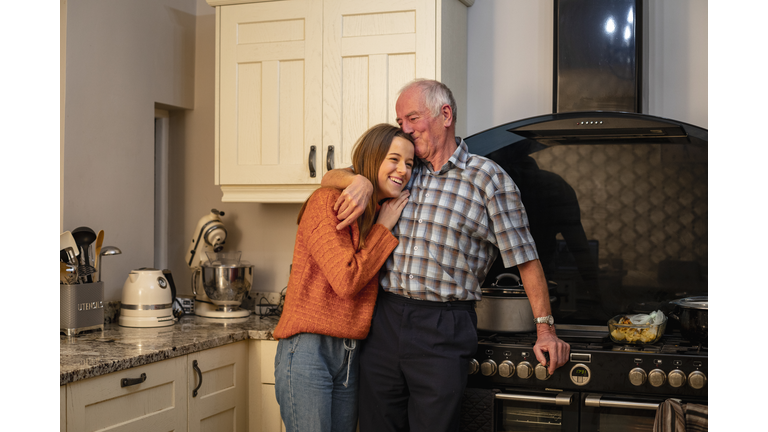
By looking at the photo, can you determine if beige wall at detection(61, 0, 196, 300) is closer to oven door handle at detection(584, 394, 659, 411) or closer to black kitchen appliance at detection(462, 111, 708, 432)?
black kitchen appliance at detection(462, 111, 708, 432)

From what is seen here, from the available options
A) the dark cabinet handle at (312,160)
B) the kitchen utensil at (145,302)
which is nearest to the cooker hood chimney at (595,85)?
the dark cabinet handle at (312,160)

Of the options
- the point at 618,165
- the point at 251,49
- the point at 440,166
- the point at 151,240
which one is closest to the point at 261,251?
the point at 151,240

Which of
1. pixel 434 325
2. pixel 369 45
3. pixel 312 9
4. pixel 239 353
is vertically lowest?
pixel 239 353

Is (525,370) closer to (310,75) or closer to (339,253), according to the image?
(339,253)

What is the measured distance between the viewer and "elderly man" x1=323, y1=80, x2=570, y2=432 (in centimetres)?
170

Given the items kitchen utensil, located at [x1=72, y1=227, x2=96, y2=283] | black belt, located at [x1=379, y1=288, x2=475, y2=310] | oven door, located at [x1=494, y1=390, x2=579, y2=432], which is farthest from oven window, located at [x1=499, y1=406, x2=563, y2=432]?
kitchen utensil, located at [x1=72, y1=227, x2=96, y2=283]

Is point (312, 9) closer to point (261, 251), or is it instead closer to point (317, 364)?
point (261, 251)

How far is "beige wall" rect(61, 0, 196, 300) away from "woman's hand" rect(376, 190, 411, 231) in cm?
133

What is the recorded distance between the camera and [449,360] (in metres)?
1.69

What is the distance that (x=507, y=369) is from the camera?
183 centimetres

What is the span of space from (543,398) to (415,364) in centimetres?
41

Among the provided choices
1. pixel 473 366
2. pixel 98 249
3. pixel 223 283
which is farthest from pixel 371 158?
pixel 98 249

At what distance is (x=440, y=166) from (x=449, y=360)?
0.57 metres

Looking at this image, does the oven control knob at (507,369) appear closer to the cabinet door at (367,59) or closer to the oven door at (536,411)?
the oven door at (536,411)
